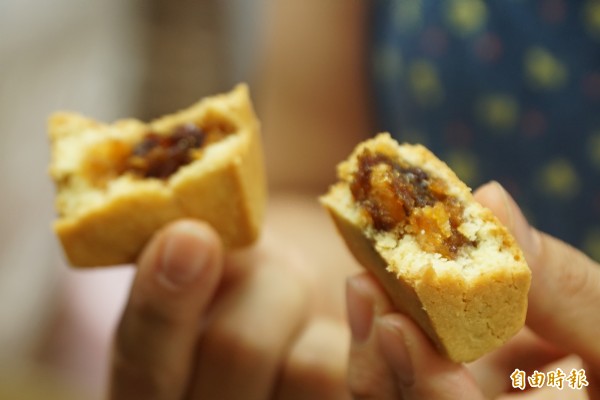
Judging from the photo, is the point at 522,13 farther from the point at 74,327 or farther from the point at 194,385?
the point at 74,327

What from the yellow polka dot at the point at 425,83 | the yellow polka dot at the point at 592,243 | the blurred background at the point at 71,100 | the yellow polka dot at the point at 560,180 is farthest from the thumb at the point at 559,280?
the blurred background at the point at 71,100

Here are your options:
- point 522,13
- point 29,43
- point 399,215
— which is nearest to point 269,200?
point 522,13

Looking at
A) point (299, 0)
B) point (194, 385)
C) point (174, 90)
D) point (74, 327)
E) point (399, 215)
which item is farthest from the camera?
point (174, 90)

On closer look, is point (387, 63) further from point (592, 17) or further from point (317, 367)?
point (317, 367)

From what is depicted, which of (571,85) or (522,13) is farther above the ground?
(522,13)

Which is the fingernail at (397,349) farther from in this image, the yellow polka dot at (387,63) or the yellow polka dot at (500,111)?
the yellow polka dot at (387,63)

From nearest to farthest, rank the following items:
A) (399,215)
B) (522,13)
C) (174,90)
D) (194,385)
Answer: (399,215), (522,13), (194,385), (174,90)
